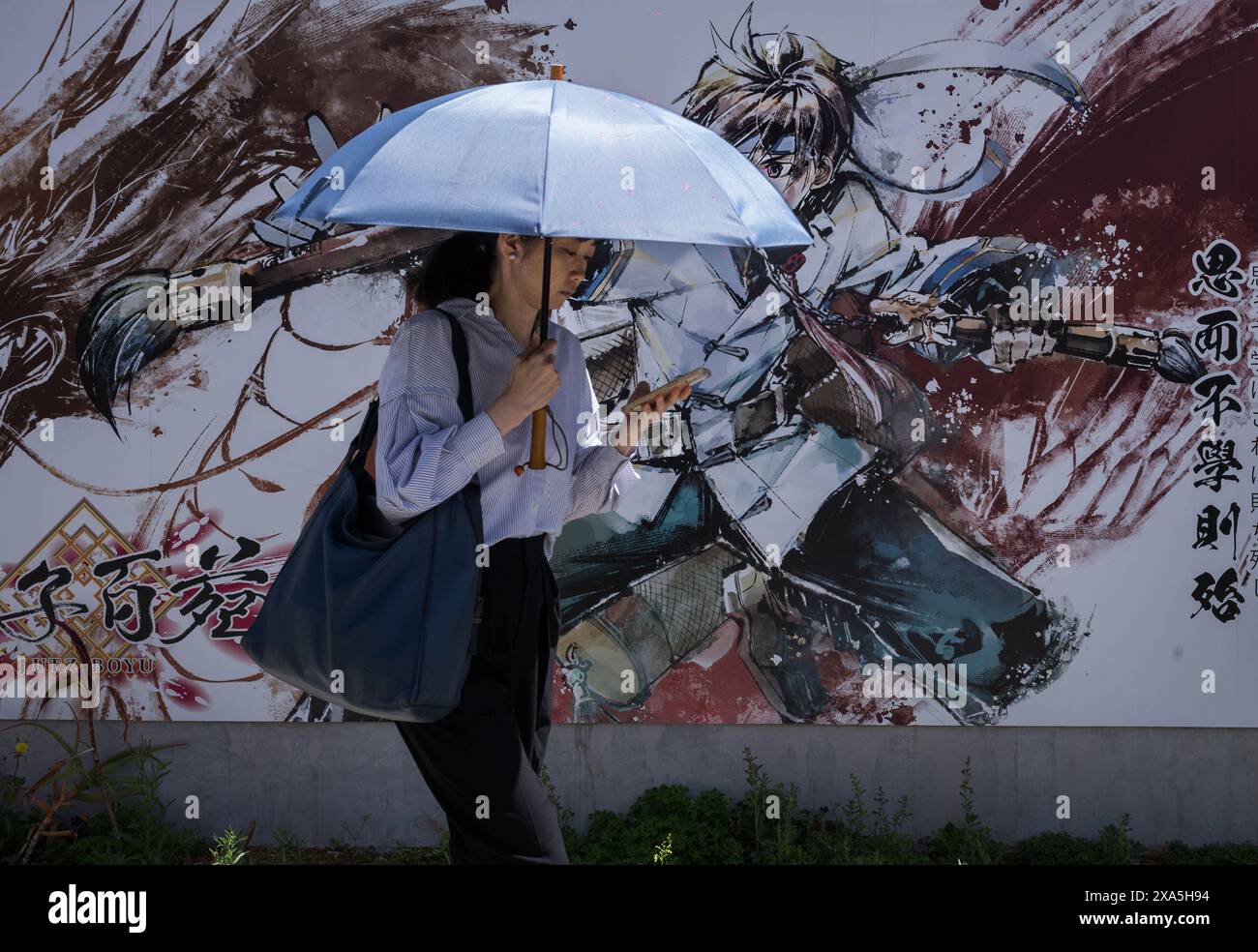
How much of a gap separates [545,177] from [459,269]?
460 millimetres

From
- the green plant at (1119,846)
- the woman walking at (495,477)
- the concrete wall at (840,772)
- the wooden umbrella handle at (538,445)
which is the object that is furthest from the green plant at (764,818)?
the wooden umbrella handle at (538,445)

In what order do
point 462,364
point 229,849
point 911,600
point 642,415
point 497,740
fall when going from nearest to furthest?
point 497,740, point 462,364, point 642,415, point 229,849, point 911,600

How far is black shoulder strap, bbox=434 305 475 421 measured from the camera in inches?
112

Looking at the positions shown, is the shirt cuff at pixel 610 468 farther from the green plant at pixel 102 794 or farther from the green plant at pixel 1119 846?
the green plant at pixel 1119 846

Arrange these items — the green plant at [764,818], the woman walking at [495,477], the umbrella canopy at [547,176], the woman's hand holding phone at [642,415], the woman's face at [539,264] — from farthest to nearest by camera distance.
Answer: the green plant at [764,818] → the woman's hand holding phone at [642,415] → the woman's face at [539,264] → the woman walking at [495,477] → the umbrella canopy at [547,176]

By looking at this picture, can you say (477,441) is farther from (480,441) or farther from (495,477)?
(495,477)

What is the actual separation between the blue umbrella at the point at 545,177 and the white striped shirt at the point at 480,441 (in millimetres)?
93

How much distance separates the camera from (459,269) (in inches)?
120

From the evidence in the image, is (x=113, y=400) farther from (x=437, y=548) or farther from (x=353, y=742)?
(x=437, y=548)

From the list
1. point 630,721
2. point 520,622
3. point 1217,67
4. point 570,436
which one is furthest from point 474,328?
point 1217,67

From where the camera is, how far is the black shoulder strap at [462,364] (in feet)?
9.35

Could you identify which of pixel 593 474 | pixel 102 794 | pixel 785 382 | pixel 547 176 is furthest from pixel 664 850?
pixel 547 176

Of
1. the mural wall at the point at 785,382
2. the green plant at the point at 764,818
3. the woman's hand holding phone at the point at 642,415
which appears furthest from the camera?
the mural wall at the point at 785,382

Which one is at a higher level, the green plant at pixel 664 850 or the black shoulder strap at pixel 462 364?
the black shoulder strap at pixel 462 364
